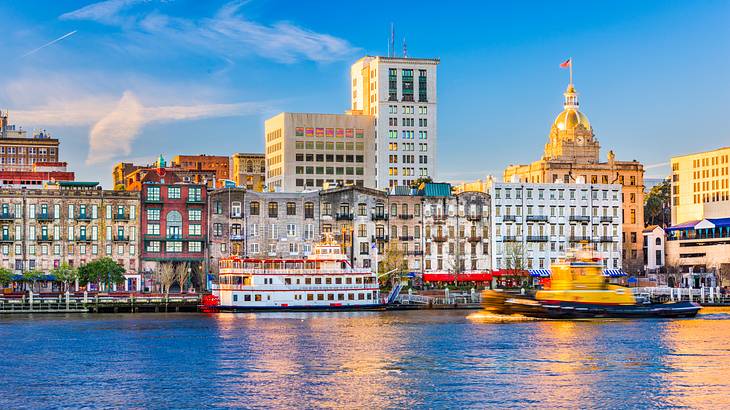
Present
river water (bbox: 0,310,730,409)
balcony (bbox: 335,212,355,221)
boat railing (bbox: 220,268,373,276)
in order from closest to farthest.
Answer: river water (bbox: 0,310,730,409) → boat railing (bbox: 220,268,373,276) → balcony (bbox: 335,212,355,221)

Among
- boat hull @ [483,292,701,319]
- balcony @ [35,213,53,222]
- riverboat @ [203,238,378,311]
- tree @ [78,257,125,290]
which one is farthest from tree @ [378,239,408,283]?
balcony @ [35,213,53,222]

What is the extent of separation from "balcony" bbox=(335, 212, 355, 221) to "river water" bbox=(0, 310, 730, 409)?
4376 centimetres

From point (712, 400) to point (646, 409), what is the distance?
13.9ft

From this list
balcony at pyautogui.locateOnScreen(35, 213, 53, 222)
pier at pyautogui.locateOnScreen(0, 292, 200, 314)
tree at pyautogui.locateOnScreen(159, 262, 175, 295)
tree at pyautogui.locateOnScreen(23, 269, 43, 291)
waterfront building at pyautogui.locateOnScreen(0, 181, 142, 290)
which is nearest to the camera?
pier at pyautogui.locateOnScreen(0, 292, 200, 314)

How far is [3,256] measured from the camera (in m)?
151

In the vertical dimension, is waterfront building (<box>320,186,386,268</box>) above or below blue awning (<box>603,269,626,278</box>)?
above

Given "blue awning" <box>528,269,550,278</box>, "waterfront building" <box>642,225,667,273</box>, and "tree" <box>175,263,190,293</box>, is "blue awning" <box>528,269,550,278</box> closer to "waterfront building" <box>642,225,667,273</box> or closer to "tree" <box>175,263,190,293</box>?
"waterfront building" <box>642,225,667,273</box>

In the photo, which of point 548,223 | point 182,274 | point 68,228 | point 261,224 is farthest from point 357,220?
point 68,228

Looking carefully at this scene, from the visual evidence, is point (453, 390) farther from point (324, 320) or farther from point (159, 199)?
point (159, 199)

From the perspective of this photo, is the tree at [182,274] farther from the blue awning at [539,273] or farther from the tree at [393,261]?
the blue awning at [539,273]

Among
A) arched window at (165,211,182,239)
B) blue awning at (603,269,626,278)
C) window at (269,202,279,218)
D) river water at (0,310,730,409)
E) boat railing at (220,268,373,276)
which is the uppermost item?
window at (269,202,279,218)

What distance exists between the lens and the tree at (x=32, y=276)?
146875mm

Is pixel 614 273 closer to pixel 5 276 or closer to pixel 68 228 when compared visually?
pixel 68 228

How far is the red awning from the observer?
164m
